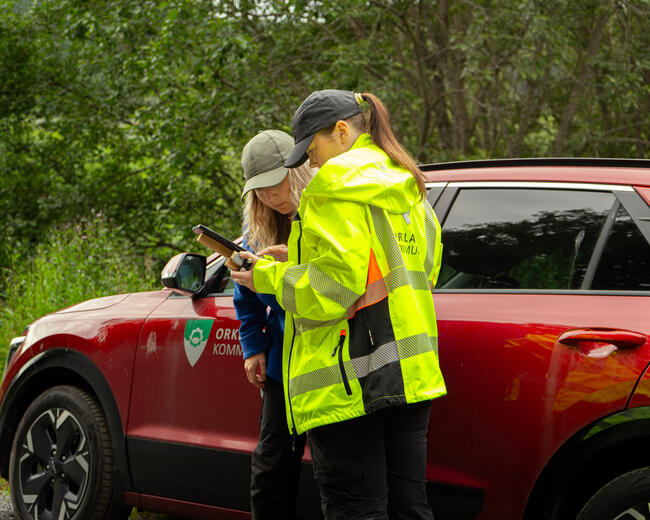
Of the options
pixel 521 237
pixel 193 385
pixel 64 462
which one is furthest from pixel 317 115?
pixel 64 462

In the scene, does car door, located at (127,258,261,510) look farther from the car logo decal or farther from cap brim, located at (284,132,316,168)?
cap brim, located at (284,132,316,168)

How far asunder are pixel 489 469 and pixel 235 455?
1150mm

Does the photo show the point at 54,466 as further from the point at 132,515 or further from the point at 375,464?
the point at 375,464

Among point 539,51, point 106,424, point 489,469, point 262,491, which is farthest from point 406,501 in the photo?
point 539,51

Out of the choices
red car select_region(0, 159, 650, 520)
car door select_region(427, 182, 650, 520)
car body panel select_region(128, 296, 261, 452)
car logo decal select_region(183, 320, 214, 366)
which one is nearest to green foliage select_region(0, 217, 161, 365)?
red car select_region(0, 159, 650, 520)

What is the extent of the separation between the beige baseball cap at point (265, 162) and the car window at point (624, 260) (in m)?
1.15

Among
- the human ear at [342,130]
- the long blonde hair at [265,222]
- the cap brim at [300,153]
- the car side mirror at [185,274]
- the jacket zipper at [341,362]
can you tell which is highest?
the human ear at [342,130]

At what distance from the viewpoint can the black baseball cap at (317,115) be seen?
257 cm

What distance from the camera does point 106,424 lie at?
157 inches

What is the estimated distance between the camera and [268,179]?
123 inches

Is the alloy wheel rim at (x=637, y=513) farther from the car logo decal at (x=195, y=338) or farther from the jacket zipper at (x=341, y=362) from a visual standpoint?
the car logo decal at (x=195, y=338)

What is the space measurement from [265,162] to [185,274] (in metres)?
0.76

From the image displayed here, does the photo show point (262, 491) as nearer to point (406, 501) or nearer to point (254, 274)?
point (406, 501)

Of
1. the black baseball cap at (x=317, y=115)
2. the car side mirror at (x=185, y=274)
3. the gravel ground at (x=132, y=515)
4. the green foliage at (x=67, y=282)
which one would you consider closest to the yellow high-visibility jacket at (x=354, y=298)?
the black baseball cap at (x=317, y=115)
